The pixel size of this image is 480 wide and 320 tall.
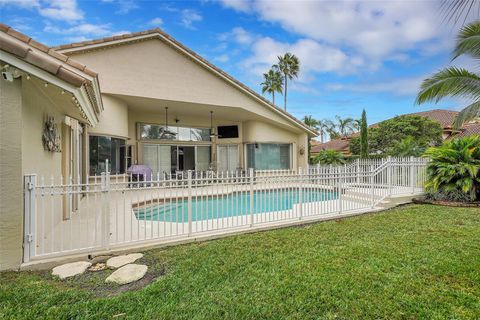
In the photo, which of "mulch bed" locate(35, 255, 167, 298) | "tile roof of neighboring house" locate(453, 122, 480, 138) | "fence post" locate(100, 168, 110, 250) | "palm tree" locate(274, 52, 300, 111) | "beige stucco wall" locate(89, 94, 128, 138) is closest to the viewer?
"mulch bed" locate(35, 255, 167, 298)

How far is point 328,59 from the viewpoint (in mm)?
19266

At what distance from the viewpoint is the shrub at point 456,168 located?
10.2m

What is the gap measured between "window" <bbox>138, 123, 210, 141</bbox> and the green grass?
12601 millimetres

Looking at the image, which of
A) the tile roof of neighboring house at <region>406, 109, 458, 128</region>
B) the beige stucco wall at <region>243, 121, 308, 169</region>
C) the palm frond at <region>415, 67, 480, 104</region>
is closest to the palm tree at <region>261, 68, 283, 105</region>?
the tile roof of neighboring house at <region>406, 109, 458, 128</region>

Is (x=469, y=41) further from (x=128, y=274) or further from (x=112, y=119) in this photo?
(x=112, y=119)

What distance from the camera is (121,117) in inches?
527

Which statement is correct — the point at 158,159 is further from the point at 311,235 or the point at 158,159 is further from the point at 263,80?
the point at 263,80

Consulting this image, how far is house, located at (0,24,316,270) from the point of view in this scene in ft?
14.7

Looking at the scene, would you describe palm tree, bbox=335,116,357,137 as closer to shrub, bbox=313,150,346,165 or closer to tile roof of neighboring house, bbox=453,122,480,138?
tile roof of neighboring house, bbox=453,122,480,138

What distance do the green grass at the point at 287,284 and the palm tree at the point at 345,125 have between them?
161 ft

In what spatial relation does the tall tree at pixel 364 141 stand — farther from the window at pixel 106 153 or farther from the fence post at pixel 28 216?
the fence post at pixel 28 216

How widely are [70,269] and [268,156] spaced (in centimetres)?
1561

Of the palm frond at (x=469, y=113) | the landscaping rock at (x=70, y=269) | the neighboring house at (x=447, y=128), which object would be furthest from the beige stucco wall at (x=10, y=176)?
the neighboring house at (x=447, y=128)

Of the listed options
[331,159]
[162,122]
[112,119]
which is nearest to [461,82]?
[331,159]
